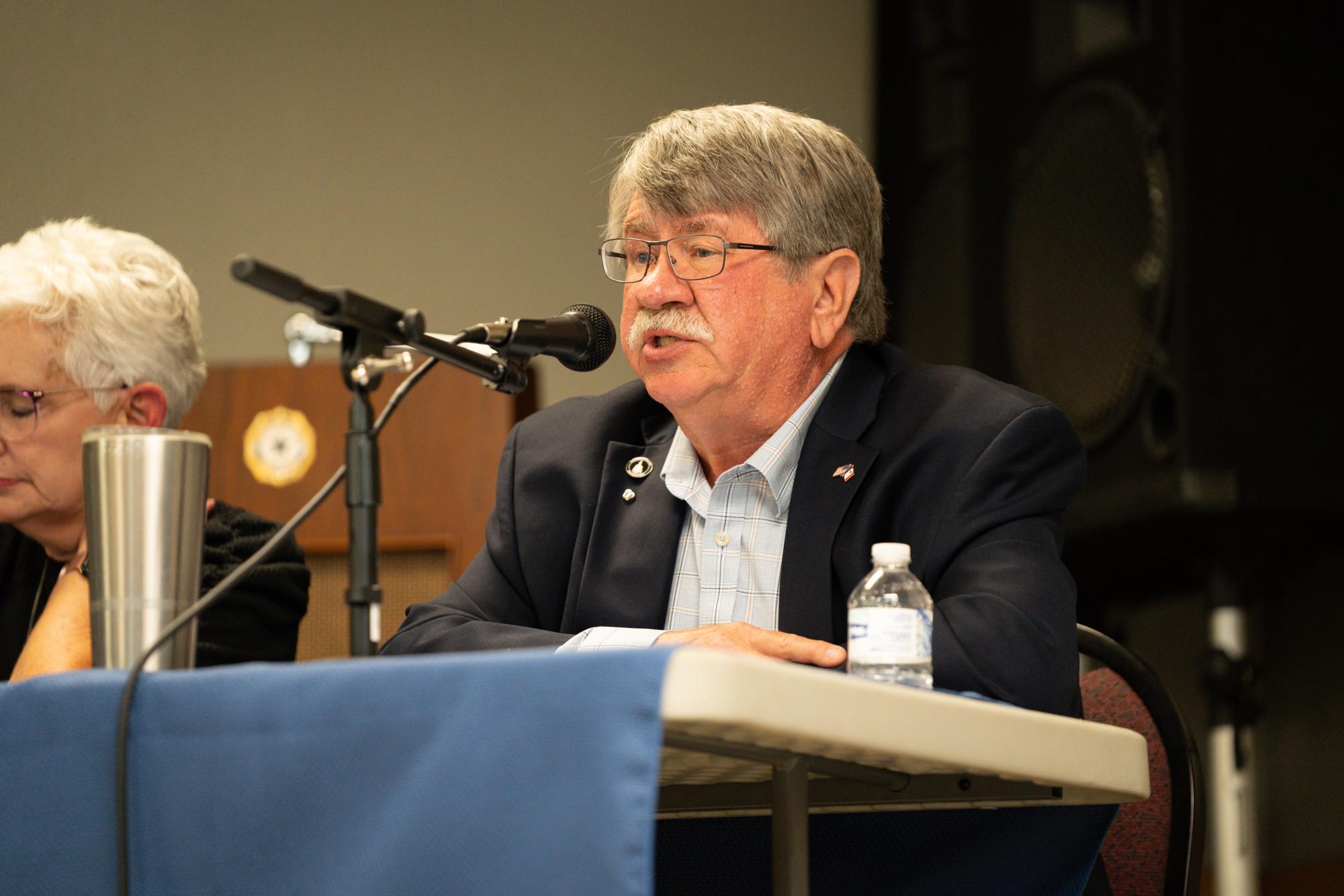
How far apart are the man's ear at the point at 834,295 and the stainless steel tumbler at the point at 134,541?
2.98 ft

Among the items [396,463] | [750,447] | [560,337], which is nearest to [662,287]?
[750,447]

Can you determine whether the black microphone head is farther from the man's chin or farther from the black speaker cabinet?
the black speaker cabinet

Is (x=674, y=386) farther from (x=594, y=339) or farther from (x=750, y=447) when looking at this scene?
(x=594, y=339)

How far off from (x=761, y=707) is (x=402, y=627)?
1023 millimetres

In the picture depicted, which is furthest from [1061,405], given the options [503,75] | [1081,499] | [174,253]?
[174,253]

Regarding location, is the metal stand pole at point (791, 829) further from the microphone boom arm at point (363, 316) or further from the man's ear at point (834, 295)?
the man's ear at point (834, 295)

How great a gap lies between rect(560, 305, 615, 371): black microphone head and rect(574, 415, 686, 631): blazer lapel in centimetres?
44

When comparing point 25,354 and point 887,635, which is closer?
point 887,635

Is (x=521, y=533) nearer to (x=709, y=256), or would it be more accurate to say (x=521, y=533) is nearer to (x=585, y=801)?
(x=709, y=256)

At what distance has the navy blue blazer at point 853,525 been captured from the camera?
1.40 metres

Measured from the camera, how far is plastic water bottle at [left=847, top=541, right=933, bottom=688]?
1.08 meters

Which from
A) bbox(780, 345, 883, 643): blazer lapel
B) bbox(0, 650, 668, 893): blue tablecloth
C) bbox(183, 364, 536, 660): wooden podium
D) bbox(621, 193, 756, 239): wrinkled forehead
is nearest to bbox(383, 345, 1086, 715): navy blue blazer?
bbox(780, 345, 883, 643): blazer lapel

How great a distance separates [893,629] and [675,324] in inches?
28.8

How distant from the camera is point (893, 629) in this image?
1.08 metres
